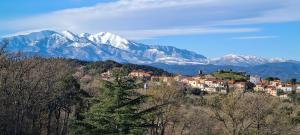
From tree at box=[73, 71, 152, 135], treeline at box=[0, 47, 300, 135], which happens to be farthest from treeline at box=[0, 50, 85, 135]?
tree at box=[73, 71, 152, 135]

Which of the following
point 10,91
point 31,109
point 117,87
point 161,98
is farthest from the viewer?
point 161,98

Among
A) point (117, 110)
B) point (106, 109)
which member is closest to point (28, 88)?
point (106, 109)

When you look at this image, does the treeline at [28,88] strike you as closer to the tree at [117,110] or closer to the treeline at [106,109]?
the treeline at [106,109]

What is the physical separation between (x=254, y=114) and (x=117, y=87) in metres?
27.6

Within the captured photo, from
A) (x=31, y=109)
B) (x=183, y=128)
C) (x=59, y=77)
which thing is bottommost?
(x=183, y=128)

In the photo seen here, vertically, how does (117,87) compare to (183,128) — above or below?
above

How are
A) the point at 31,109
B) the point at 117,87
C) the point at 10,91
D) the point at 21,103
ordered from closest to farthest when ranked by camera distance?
the point at 117,87 → the point at 10,91 → the point at 21,103 → the point at 31,109

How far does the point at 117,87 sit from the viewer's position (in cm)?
Answer: 2586

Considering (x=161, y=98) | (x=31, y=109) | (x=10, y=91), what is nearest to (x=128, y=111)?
(x=10, y=91)

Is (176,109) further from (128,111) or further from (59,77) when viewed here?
(128,111)

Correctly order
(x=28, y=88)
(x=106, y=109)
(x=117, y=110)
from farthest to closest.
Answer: (x=28, y=88) < (x=106, y=109) < (x=117, y=110)

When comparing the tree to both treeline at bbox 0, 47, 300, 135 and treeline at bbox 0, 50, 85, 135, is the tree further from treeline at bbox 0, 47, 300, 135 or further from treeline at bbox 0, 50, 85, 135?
treeline at bbox 0, 50, 85, 135

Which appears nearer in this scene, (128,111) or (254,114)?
(128,111)

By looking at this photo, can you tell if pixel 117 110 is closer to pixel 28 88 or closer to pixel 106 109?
pixel 106 109
